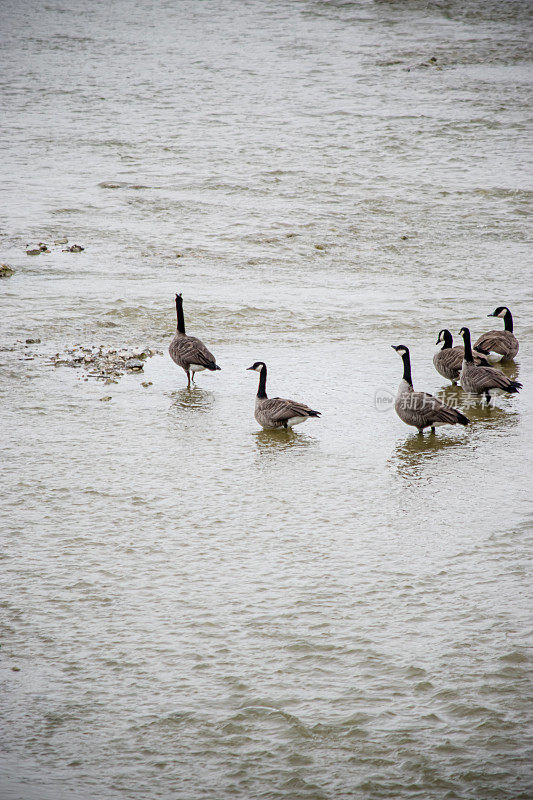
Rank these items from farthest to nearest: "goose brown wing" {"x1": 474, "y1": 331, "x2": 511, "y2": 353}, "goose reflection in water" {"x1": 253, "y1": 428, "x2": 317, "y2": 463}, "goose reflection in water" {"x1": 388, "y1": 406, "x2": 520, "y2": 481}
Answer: "goose brown wing" {"x1": 474, "y1": 331, "x2": 511, "y2": 353}, "goose reflection in water" {"x1": 253, "y1": 428, "x2": 317, "y2": 463}, "goose reflection in water" {"x1": 388, "y1": 406, "x2": 520, "y2": 481}

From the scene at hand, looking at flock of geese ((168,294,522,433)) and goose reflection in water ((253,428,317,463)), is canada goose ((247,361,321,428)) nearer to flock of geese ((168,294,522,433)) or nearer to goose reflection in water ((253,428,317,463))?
flock of geese ((168,294,522,433))

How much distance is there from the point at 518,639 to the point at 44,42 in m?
33.6

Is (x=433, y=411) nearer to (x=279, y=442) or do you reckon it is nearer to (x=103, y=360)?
(x=279, y=442)

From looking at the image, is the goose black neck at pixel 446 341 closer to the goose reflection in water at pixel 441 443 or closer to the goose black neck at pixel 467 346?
the goose black neck at pixel 467 346

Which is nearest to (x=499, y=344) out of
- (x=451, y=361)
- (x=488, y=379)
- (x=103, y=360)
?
(x=451, y=361)

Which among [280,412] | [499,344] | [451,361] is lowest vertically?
[280,412]

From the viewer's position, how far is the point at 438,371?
37.7 ft

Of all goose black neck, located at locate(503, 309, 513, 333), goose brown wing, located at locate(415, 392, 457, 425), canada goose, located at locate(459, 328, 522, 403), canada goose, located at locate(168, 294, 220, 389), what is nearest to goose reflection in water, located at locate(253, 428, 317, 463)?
goose brown wing, located at locate(415, 392, 457, 425)

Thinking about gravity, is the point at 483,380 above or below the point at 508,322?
below

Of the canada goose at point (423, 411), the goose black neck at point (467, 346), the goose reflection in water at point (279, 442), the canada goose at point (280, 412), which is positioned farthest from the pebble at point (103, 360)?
the goose black neck at point (467, 346)

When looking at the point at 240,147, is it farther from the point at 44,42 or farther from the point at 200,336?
the point at 44,42

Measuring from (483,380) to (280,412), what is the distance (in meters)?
2.72

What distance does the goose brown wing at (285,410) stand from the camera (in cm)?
971

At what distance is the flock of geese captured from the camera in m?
9.75
